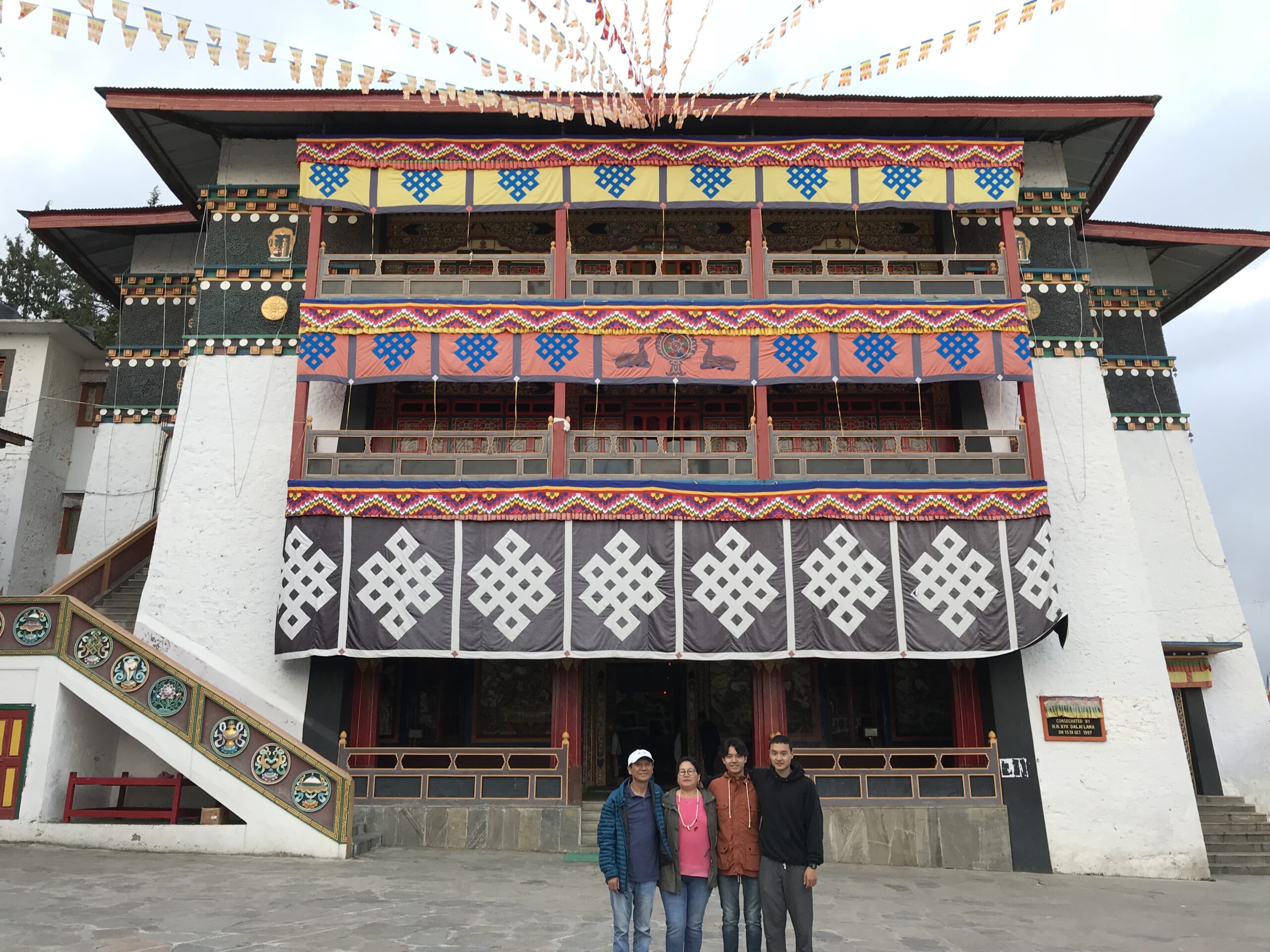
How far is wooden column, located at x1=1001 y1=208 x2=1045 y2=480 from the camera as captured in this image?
1495 centimetres

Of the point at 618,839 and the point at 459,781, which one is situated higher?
the point at 459,781

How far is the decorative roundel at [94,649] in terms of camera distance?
41.8ft

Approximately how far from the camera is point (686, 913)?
249 inches

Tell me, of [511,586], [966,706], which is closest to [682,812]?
[511,586]

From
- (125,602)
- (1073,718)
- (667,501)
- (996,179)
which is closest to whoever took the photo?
(1073,718)

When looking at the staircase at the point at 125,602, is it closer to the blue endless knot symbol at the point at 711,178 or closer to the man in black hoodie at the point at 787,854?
the blue endless knot symbol at the point at 711,178

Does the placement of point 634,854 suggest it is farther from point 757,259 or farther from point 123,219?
point 123,219

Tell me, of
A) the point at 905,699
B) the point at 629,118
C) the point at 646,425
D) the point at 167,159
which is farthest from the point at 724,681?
the point at 167,159

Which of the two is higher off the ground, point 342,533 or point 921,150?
point 921,150

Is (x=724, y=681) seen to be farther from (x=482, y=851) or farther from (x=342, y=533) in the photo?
(x=342, y=533)

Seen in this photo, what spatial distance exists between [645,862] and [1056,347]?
13.5 metres

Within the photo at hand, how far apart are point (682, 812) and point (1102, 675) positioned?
1082 centimetres

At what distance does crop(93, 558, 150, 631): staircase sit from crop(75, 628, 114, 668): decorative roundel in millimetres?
2367

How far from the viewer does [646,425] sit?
17281 mm
